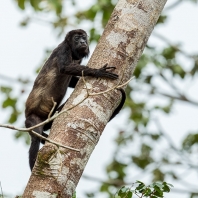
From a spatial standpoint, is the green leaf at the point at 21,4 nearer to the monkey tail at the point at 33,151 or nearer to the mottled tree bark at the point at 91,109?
the monkey tail at the point at 33,151

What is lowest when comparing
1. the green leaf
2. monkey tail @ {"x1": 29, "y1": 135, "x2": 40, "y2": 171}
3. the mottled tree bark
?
the mottled tree bark

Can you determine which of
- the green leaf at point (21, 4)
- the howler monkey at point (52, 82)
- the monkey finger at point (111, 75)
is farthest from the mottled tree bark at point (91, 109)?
the green leaf at point (21, 4)

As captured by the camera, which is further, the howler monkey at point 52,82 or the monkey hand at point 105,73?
the howler monkey at point 52,82

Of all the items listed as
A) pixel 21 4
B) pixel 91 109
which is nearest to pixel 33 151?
pixel 21 4

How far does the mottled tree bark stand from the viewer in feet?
9.36

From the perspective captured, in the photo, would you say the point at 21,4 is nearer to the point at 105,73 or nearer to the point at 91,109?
the point at 105,73

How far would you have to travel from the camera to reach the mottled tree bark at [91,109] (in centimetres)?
285

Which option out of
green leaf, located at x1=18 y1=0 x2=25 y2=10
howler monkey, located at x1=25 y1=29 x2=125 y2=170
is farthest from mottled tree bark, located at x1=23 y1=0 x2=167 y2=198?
green leaf, located at x1=18 y1=0 x2=25 y2=10

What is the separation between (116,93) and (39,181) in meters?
0.83

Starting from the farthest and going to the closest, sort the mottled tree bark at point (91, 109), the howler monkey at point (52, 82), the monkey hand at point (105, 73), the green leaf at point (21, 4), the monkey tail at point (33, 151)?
1. the green leaf at point (21, 4)
2. the howler monkey at point (52, 82)
3. the monkey tail at point (33, 151)
4. the monkey hand at point (105, 73)
5. the mottled tree bark at point (91, 109)

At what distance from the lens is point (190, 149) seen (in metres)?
8.11

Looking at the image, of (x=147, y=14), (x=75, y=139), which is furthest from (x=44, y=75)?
(x=75, y=139)

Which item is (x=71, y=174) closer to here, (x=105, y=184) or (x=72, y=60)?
(x=72, y=60)

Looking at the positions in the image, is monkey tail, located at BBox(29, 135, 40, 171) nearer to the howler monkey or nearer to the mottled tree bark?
the howler monkey
